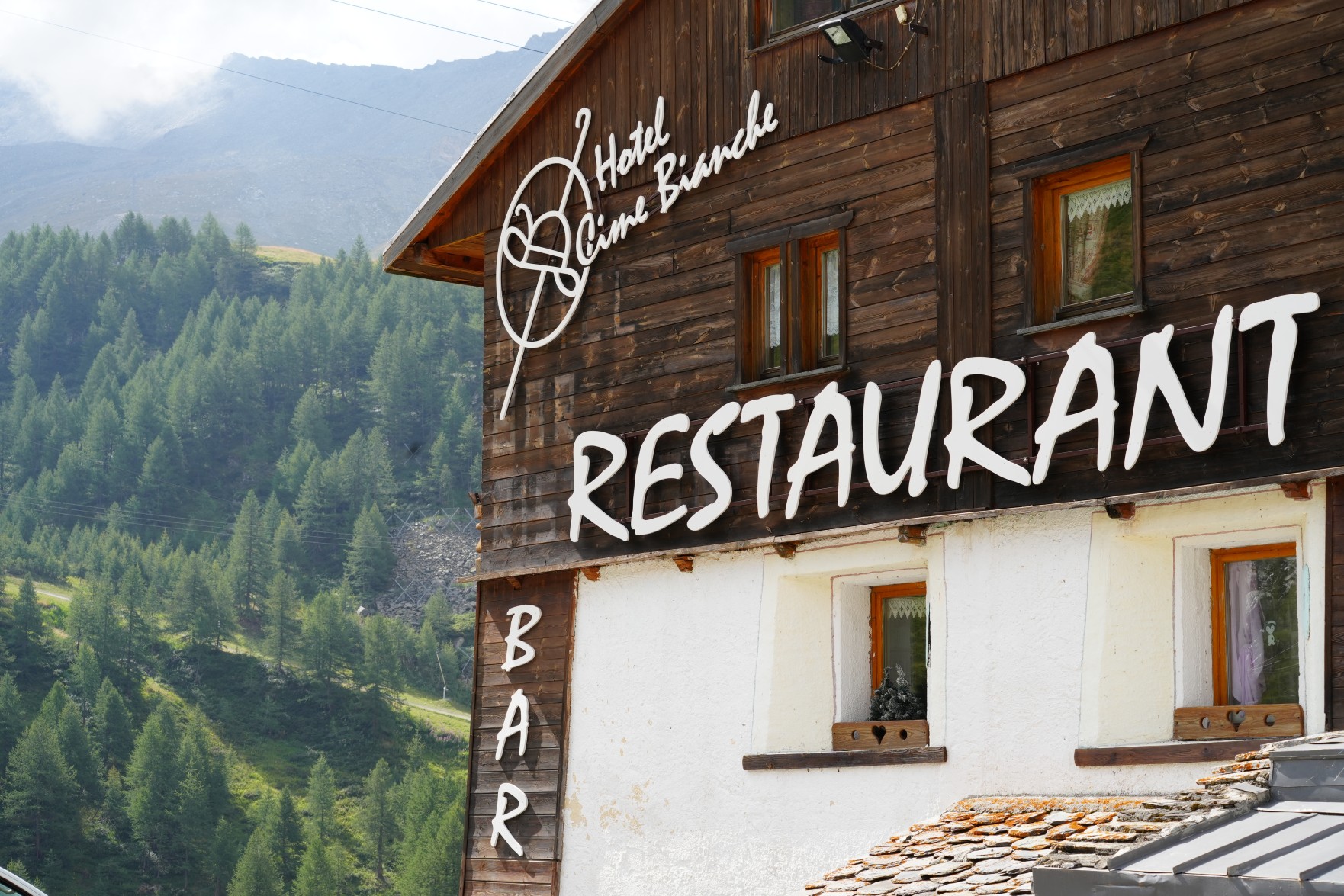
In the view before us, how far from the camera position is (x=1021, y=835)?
1159 centimetres

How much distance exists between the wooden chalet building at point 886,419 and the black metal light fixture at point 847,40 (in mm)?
41

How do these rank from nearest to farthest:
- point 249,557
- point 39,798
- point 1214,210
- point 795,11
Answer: point 1214,210
point 795,11
point 39,798
point 249,557

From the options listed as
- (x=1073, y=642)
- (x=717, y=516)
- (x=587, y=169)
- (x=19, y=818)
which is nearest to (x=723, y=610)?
(x=717, y=516)

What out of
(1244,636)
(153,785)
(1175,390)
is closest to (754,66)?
(1175,390)

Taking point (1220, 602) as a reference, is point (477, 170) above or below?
above

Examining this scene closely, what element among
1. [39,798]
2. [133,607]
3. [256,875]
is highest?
[133,607]

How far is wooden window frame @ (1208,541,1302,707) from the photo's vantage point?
1261 centimetres

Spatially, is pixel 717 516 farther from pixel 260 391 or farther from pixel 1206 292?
pixel 260 391

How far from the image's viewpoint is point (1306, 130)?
477 inches

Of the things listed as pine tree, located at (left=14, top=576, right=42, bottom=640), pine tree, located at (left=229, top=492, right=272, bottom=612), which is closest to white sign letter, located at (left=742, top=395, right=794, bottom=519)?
pine tree, located at (left=14, top=576, right=42, bottom=640)

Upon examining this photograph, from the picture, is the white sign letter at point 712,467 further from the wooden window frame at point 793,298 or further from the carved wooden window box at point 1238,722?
the carved wooden window box at point 1238,722

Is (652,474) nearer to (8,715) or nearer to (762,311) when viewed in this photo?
(762,311)

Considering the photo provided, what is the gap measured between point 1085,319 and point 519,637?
6.25 meters

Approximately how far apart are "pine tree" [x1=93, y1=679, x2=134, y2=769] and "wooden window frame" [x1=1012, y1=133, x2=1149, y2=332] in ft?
407
